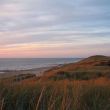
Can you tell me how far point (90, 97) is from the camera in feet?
22.0

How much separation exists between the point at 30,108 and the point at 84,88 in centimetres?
138

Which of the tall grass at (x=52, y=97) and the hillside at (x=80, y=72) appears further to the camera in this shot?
the hillside at (x=80, y=72)

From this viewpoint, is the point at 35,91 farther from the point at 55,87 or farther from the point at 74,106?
the point at 74,106

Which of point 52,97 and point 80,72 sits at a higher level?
point 52,97

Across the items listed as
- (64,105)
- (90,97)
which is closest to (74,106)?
(64,105)

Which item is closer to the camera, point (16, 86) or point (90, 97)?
point (90, 97)

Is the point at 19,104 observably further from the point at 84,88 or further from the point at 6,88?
the point at 84,88

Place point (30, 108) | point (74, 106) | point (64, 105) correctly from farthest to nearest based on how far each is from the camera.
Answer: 1. point (30, 108)
2. point (74, 106)
3. point (64, 105)

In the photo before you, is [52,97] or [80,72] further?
[80,72]

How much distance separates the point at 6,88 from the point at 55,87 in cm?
106

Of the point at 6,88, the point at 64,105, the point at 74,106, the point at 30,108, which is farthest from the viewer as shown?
the point at 6,88

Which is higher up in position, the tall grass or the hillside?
the tall grass

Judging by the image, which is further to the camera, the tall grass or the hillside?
the hillside

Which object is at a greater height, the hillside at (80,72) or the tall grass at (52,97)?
the tall grass at (52,97)
